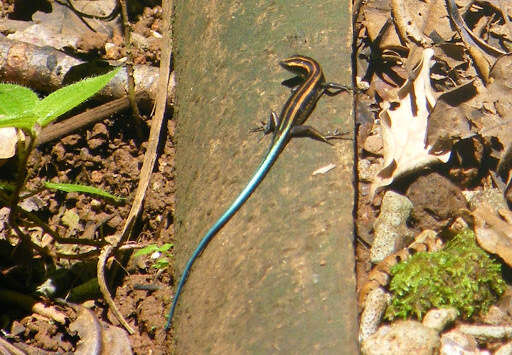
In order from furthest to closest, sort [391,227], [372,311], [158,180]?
[158,180]
[391,227]
[372,311]

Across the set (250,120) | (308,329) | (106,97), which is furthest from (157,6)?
(308,329)

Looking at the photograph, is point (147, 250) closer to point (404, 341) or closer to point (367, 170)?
point (367, 170)

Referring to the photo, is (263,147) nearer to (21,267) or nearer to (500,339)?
(500,339)

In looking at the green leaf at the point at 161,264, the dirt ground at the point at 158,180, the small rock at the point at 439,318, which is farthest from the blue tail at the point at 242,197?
the small rock at the point at 439,318

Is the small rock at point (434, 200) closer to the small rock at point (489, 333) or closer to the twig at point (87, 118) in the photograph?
the small rock at point (489, 333)

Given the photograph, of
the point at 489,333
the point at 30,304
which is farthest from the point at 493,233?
the point at 30,304

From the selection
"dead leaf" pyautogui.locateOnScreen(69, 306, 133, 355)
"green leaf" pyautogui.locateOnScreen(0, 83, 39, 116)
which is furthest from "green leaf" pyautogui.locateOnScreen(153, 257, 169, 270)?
"green leaf" pyautogui.locateOnScreen(0, 83, 39, 116)

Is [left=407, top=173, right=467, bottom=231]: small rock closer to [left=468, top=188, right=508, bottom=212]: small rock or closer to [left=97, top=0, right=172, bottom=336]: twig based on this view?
[left=468, top=188, right=508, bottom=212]: small rock
